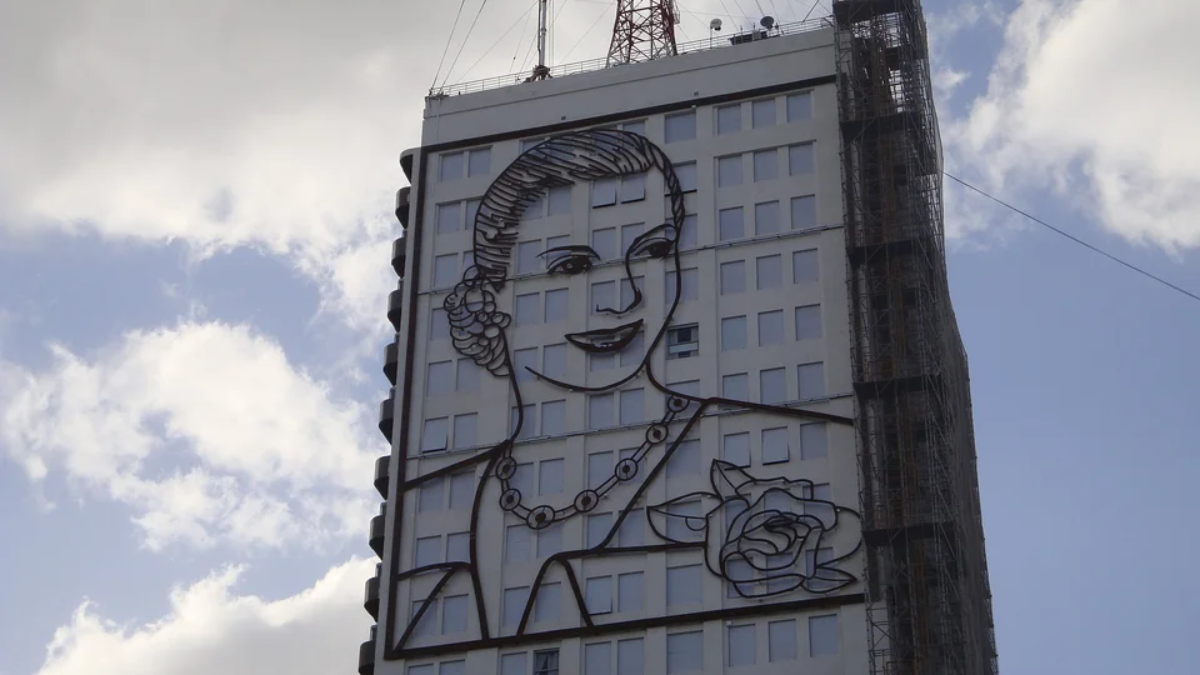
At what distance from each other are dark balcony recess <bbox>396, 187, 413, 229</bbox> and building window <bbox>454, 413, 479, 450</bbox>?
1085 centimetres

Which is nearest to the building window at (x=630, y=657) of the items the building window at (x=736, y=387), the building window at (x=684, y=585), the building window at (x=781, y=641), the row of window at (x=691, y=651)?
the row of window at (x=691, y=651)

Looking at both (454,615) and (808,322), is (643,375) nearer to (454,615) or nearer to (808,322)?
(808,322)

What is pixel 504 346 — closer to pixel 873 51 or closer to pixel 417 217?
pixel 417 217

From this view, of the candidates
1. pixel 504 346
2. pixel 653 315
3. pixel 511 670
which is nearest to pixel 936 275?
pixel 653 315

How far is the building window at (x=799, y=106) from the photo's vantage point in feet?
288

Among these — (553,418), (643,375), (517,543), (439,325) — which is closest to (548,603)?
(517,543)

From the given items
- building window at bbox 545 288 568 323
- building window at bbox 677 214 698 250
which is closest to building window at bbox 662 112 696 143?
building window at bbox 677 214 698 250

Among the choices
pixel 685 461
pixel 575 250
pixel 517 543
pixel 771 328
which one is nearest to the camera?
pixel 685 461

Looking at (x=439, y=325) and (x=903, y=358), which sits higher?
(x=439, y=325)

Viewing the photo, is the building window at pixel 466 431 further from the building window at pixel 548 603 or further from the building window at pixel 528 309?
the building window at pixel 548 603

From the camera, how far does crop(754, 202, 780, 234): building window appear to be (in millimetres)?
85625

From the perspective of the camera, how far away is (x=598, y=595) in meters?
80.6

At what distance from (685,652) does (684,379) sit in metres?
11.1

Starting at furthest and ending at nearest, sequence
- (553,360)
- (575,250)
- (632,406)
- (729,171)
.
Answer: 1. (575,250)
2. (729,171)
3. (553,360)
4. (632,406)
